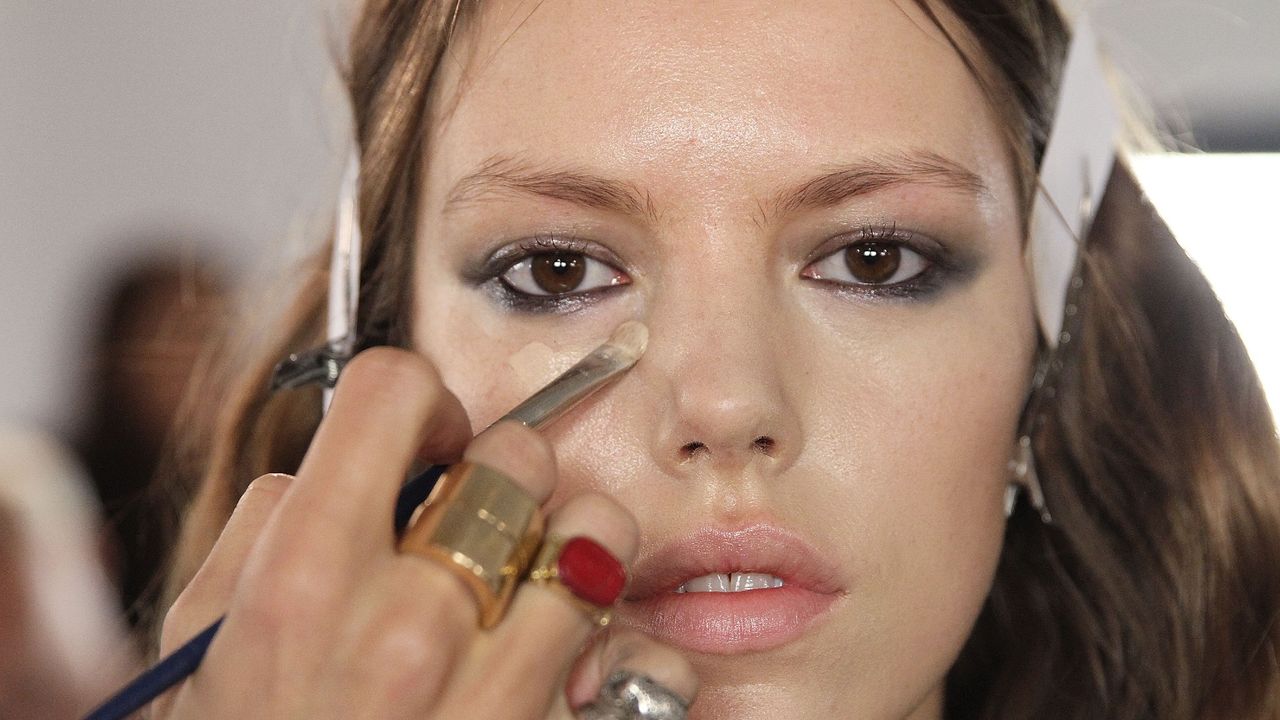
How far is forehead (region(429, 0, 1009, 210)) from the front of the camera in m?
0.86

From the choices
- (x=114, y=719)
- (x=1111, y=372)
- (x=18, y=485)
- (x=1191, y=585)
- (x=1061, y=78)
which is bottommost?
(x=18, y=485)

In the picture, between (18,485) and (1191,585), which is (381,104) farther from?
(18,485)

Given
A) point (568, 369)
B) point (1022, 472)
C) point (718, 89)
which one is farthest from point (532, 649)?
point (1022, 472)

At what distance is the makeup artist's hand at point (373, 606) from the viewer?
0.58 m

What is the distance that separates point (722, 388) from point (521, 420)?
0.43 ft

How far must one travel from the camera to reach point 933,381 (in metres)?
0.91

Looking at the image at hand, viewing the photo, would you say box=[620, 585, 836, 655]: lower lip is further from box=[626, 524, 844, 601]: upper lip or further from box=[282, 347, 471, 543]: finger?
box=[282, 347, 471, 543]: finger

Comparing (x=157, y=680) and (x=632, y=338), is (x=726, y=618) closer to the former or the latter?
(x=632, y=338)

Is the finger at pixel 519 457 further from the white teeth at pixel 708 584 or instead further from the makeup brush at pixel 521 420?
the white teeth at pixel 708 584

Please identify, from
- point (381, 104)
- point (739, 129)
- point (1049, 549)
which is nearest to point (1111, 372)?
point (1049, 549)

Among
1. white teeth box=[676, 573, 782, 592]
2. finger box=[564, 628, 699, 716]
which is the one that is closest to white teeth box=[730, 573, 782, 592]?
white teeth box=[676, 573, 782, 592]

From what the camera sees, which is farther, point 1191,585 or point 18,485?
point 18,485

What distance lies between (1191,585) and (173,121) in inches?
84.2

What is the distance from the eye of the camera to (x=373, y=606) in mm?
595
